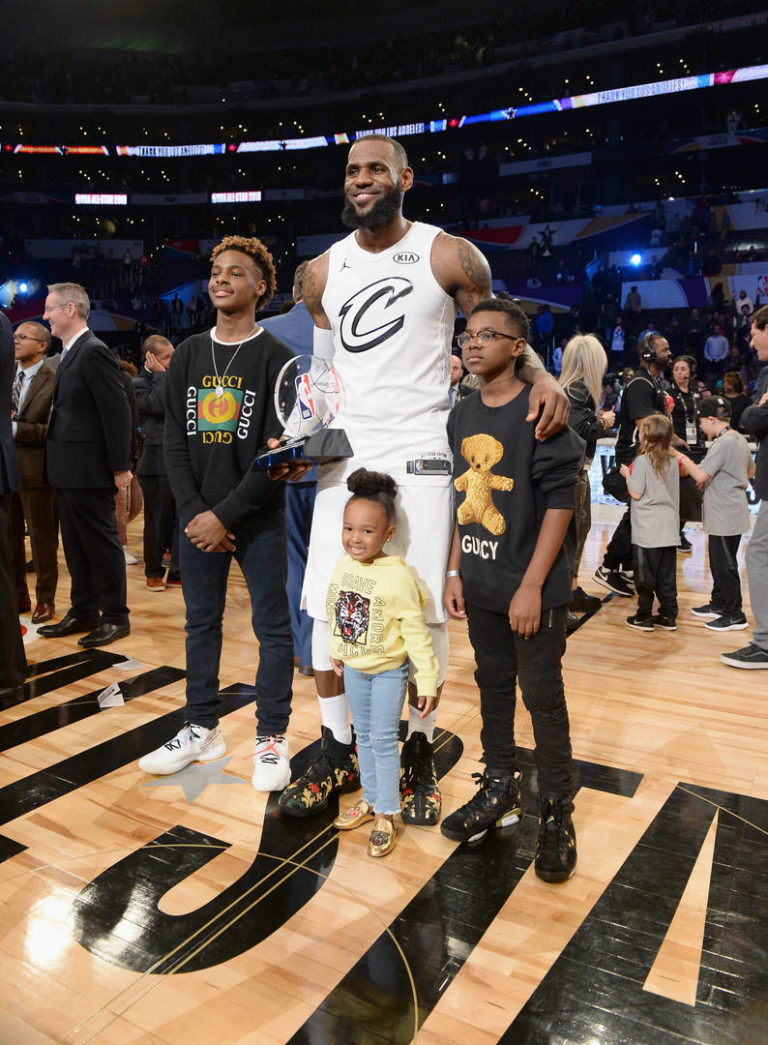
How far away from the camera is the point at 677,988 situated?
1674mm

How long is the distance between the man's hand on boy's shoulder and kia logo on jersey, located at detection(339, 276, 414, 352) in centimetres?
45

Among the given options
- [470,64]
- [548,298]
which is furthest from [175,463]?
[470,64]

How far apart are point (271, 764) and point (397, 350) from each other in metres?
1.41

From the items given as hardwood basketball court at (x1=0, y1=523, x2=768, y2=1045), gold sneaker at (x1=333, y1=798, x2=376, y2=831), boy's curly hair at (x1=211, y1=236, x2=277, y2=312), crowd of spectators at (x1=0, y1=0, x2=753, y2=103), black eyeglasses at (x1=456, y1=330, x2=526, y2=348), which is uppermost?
crowd of spectators at (x1=0, y1=0, x2=753, y2=103)

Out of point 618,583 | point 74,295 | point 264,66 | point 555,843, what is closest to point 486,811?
point 555,843

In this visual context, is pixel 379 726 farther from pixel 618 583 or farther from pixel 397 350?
pixel 618 583

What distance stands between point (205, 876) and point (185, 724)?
2.43 ft

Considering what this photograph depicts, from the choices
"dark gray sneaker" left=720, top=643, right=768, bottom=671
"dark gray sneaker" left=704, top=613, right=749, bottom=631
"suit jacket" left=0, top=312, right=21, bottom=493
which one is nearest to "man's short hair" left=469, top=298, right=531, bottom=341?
"suit jacket" left=0, top=312, right=21, bottom=493

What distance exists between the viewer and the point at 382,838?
215 cm

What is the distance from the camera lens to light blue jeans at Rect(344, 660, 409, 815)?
6.97 ft

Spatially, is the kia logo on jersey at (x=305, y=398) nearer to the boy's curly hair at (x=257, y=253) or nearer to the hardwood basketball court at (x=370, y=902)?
the boy's curly hair at (x=257, y=253)

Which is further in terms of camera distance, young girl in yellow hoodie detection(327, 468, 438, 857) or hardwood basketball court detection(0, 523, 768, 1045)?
young girl in yellow hoodie detection(327, 468, 438, 857)

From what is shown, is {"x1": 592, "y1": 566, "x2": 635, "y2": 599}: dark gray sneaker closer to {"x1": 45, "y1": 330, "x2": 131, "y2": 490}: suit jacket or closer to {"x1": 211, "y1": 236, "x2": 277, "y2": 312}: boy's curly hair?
{"x1": 45, "y1": 330, "x2": 131, "y2": 490}: suit jacket

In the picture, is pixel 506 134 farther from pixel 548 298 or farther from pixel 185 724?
pixel 185 724
